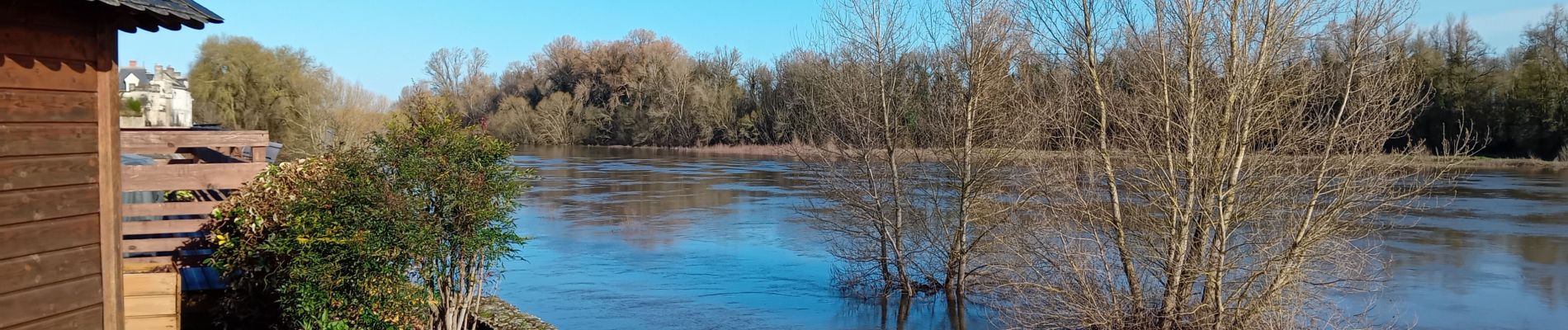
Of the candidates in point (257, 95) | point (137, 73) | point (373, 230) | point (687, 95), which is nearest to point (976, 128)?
point (373, 230)

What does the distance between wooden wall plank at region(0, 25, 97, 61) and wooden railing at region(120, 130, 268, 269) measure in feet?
9.80

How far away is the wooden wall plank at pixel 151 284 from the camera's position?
21.8ft

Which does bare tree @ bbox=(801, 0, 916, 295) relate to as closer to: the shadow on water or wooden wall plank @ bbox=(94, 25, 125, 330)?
the shadow on water

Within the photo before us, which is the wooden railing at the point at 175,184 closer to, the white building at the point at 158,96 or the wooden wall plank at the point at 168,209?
the wooden wall plank at the point at 168,209

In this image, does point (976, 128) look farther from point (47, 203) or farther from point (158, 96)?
point (158, 96)

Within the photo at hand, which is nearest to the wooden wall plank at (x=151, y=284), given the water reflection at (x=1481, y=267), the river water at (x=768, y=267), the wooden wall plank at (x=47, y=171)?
the wooden wall plank at (x=47, y=171)

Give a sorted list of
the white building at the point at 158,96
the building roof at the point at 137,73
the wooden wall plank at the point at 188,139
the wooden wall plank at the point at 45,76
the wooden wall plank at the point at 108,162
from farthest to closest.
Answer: the building roof at the point at 137,73
the white building at the point at 158,96
the wooden wall plank at the point at 188,139
the wooden wall plank at the point at 108,162
the wooden wall plank at the point at 45,76

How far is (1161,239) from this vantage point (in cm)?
999

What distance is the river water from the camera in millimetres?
12883

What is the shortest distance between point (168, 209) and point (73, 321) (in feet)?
10.5

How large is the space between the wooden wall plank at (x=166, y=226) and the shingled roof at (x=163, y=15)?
10.5 ft

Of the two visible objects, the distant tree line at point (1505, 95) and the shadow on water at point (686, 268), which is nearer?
the shadow on water at point (686, 268)

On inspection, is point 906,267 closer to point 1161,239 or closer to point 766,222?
point 1161,239

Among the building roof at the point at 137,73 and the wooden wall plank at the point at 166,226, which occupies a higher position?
the building roof at the point at 137,73
